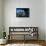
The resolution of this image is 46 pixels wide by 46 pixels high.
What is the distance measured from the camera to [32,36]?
17.6ft

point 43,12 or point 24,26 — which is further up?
point 43,12

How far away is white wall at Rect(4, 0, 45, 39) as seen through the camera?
5504 millimetres

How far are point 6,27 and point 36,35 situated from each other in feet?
4.77

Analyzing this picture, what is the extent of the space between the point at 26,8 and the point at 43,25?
1.16 m

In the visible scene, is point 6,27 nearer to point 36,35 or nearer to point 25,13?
point 25,13

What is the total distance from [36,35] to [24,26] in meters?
0.72

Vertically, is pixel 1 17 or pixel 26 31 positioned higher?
pixel 1 17

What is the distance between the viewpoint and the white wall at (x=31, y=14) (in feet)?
18.1

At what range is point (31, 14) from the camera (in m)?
5.57

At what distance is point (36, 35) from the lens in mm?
5332

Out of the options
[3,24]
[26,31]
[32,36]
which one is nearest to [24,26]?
[26,31]

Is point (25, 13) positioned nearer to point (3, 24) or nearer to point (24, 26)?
point (24, 26)

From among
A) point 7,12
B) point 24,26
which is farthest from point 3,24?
point 24,26

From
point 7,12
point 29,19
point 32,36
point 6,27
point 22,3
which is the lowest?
point 32,36
